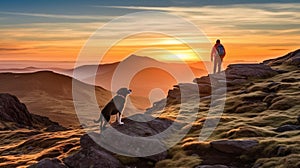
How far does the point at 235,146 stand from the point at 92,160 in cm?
1237

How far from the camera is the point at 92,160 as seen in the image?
33219 millimetres

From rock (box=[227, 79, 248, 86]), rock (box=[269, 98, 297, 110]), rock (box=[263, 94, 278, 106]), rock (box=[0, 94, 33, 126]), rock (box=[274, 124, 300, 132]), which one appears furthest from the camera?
rock (box=[0, 94, 33, 126])

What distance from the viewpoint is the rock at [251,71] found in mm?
76375

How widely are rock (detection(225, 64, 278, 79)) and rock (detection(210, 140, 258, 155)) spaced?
41925 mm

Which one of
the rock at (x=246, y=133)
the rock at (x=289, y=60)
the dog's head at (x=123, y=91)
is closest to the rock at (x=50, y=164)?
the dog's head at (x=123, y=91)

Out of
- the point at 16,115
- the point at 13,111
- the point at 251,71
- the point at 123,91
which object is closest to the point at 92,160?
the point at 123,91

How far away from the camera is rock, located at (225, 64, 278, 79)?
7638 cm

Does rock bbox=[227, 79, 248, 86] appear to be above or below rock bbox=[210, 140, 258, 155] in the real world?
above

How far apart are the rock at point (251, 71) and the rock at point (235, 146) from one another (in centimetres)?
4192

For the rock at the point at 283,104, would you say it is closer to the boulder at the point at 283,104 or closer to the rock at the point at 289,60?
the boulder at the point at 283,104

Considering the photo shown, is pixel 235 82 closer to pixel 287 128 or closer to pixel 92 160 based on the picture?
pixel 287 128

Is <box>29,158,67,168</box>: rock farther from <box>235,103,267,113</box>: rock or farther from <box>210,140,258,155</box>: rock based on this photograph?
<box>235,103,267,113</box>: rock

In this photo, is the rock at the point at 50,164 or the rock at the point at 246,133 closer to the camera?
the rock at the point at 50,164

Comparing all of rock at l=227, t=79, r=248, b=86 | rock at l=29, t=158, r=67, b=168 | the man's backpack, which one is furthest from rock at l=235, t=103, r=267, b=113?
rock at l=29, t=158, r=67, b=168
